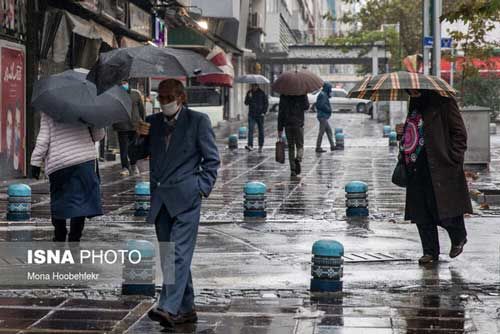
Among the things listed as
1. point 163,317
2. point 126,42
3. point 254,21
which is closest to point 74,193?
point 163,317

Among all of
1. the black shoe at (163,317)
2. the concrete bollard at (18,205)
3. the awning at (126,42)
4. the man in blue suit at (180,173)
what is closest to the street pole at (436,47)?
the awning at (126,42)

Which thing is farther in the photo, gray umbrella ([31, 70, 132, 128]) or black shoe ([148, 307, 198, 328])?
gray umbrella ([31, 70, 132, 128])

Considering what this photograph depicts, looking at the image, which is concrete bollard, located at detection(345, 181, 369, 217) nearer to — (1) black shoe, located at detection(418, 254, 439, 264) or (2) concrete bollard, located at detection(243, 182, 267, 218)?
(2) concrete bollard, located at detection(243, 182, 267, 218)

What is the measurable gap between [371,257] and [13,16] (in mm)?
10341

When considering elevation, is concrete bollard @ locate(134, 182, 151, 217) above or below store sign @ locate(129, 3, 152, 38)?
below

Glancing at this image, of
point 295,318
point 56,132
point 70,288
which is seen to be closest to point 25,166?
point 56,132

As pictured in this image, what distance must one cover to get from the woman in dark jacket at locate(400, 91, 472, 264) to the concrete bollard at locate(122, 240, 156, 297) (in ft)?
9.37

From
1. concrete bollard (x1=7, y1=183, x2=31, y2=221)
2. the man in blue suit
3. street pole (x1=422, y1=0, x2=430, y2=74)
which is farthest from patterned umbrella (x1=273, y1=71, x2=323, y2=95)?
the man in blue suit

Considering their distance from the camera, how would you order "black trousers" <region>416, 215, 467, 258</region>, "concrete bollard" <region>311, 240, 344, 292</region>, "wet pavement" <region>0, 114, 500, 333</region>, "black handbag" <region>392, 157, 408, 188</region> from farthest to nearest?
"black handbag" <region>392, 157, 408, 188</region>, "black trousers" <region>416, 215, 467, 258</region>, "concrete bollard" <region>311, 240, 344, 292</region>, "wet pavement" <region>0, 114, 500, 333</region>

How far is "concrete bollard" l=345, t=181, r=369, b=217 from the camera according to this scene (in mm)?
13797

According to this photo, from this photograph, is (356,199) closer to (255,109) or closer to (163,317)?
(163,317)

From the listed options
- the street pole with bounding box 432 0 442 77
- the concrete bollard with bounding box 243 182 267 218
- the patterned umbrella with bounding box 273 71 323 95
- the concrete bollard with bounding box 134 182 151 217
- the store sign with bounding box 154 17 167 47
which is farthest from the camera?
the store sign with bounding box 154 17 167 47

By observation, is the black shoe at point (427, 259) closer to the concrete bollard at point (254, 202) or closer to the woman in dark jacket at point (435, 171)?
the woman in dark jacket at point (435, 171)

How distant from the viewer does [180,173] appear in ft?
25.0
